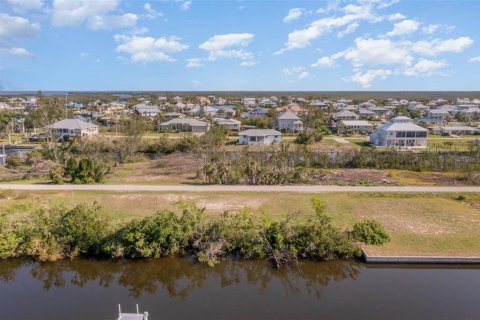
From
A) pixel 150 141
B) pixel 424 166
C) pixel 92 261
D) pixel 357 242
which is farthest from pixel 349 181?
pixel 150 141

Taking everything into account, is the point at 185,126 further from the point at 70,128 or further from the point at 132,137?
the point at 132,137

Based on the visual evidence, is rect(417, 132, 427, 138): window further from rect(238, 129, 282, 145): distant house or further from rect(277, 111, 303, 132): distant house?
rect(238, 129, 282, 145): distant house

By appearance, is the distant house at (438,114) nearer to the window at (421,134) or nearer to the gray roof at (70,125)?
the window at (421,134)

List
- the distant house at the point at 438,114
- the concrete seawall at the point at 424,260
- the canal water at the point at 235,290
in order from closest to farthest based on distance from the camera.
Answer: the canal water at the point at 235,290 < the concrete seawall at the point at 424,260 < the distant house at the point at 438,114

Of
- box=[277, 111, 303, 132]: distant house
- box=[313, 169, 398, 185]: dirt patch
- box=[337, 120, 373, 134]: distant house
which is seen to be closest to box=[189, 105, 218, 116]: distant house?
box=[277, 111, 303, 132]: distant house

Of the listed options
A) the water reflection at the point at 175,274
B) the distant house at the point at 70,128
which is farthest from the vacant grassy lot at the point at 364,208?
the distant house at the point at 70,128

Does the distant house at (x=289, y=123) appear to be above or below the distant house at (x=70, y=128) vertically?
above

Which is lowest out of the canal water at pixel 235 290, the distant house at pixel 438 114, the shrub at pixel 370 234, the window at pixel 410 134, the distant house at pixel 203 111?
the canal water at pixel 235 290
